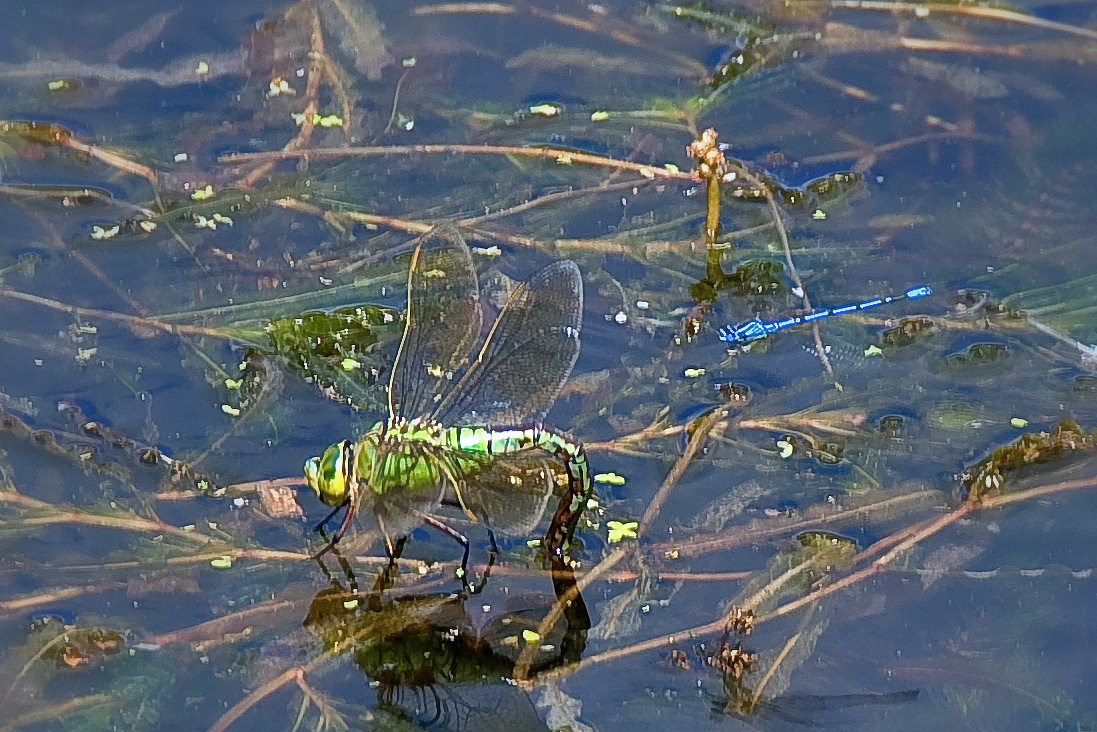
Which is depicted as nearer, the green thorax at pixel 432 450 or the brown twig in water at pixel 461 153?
the green thorax at pixel 432 450

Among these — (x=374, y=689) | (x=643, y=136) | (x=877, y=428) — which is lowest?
(x=374, y=689)

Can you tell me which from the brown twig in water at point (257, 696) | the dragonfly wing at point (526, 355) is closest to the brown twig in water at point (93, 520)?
the brown twig in water at point (257, 696)

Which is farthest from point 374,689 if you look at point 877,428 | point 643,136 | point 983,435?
point 643,136

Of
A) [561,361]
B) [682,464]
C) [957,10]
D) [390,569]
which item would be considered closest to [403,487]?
[390,569]

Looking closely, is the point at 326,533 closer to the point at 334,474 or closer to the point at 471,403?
the point at 334,474

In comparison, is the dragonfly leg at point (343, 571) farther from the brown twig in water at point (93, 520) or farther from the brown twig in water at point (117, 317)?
the brown twig in water at point (117, 317)

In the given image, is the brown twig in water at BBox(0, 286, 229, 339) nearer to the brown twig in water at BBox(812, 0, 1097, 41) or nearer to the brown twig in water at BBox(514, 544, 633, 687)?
the brown twig in water at BBox(514, 544, 633, 687)

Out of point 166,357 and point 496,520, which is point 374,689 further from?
point 166,357
